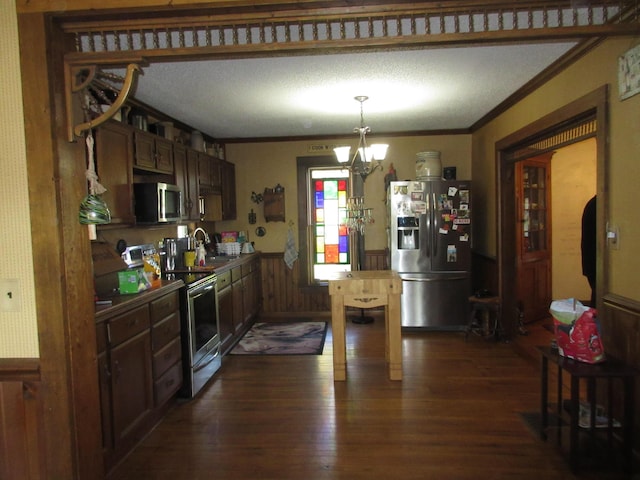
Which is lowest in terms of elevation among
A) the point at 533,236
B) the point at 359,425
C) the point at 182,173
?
the point at 359,425

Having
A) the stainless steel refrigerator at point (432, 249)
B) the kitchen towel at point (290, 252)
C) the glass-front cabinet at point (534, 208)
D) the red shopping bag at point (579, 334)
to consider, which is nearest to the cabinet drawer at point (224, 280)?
the kitchen towel at point (290, 252)

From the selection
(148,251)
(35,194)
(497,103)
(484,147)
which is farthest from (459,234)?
(35,194)

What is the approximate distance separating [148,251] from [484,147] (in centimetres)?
410

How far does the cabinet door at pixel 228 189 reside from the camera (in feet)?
18.7

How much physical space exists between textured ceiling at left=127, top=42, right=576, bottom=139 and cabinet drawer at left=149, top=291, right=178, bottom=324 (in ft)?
5.33

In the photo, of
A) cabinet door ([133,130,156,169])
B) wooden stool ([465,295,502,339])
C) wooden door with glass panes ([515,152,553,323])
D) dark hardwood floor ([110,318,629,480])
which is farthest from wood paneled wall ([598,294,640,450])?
cabinet door ([133,130,156,169])

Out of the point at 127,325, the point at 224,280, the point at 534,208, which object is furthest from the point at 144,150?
the point at 534,208

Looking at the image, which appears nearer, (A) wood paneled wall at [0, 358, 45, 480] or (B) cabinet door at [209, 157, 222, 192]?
(A) wood paneled wall at [0, 358, 45, 480]

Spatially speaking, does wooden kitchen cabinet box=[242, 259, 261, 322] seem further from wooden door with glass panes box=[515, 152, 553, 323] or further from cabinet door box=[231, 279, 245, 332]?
wooden door with glass panes box=[515, 152, 553, 323]

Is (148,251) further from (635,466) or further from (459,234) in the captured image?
(635,466)

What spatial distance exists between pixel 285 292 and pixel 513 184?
3.31 meters

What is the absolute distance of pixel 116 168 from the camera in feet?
10.6

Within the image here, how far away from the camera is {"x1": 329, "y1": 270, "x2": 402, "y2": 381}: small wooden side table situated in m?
3.70

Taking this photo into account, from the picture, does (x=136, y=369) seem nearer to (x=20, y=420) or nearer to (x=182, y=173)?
(x=20, y=420)
